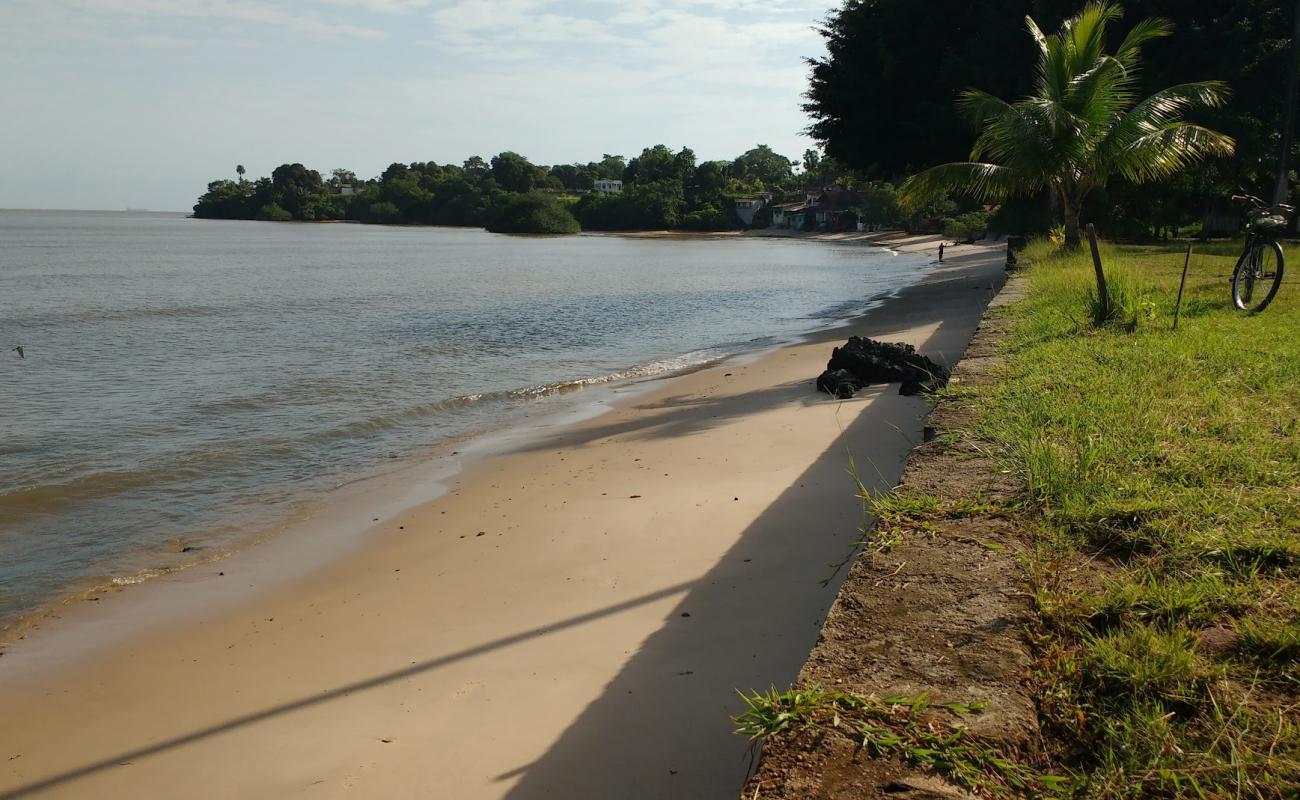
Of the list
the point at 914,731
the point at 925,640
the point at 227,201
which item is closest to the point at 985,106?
the point at 925,640

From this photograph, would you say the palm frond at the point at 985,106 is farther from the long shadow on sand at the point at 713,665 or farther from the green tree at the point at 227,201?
the green tree at the point at 227,201

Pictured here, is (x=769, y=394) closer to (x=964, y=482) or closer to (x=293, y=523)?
(x=293, y=523)

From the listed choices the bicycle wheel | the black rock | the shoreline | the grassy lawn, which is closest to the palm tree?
the shoreline

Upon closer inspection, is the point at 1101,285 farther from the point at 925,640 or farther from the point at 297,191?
the point at 297,191

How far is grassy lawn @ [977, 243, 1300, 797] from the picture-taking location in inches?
94.7

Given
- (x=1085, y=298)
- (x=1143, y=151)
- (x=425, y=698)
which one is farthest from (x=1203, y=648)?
(x=1143, y=151)

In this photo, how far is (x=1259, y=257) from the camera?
10.5 meters

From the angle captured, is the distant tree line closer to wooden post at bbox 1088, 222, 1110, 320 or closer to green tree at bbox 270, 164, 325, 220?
green tree at bbox 270, 164, 325, 220

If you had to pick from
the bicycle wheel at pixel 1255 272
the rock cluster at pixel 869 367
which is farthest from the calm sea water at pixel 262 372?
the bicycle wheel at pixel 1255 272

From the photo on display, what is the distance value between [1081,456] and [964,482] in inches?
25.2

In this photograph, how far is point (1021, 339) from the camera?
29.6 ft

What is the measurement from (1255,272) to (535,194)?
410 feet

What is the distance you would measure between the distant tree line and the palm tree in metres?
82.2

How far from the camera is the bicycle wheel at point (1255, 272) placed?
10305mm
